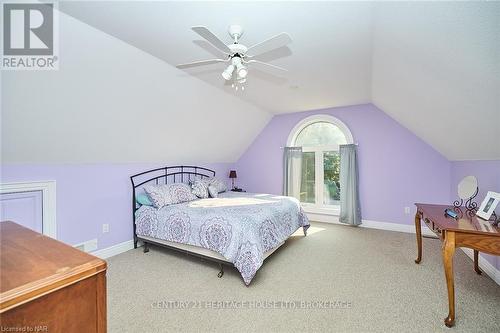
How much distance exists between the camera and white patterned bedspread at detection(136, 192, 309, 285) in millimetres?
2404

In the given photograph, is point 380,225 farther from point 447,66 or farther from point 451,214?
point 447,66

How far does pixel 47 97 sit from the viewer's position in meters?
2.17

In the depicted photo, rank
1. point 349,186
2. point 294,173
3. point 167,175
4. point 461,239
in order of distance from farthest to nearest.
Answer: point 294,173, point 349,186, point 167,175, point 461,239

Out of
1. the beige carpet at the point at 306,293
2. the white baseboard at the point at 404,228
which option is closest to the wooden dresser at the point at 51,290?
the beige carpet at the point at 306,293

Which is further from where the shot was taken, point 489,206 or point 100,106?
point 100,106

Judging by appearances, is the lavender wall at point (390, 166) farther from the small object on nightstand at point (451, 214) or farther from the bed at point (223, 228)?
the small object on nightstand at point (451, 214)

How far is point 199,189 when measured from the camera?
13.1 feet

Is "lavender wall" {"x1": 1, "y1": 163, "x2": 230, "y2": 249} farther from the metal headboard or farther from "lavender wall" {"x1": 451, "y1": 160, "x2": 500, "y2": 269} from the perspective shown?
"lavender wall" {"x1": 451, "y1": 160, "x2": 500, "y2": 269}


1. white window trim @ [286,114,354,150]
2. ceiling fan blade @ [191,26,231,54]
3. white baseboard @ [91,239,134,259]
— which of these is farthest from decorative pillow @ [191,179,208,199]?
ceiling fan blade @ [191,26,231,54]

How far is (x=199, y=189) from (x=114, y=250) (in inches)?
60.1

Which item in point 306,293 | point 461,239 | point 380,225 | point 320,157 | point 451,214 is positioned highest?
point 320,157

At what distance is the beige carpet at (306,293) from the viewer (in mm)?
1806

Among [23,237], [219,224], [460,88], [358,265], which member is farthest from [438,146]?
[23,237]

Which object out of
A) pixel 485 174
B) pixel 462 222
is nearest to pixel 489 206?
pixel 462 222
